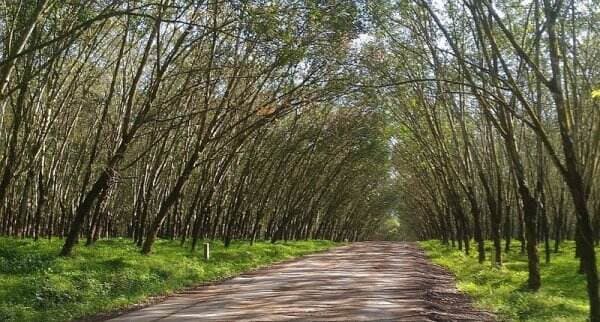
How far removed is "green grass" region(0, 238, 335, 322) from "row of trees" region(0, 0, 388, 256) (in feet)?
5.05

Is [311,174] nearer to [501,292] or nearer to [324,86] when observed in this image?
[324,86]

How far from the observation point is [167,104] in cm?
2505

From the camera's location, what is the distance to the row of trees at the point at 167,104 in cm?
1745

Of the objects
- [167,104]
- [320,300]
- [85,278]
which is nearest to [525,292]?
[320,300]

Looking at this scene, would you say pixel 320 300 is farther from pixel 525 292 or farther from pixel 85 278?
pixel 85 278

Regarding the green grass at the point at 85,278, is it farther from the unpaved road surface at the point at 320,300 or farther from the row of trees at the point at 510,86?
the row of trees at the point at 510,86

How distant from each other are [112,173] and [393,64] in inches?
536

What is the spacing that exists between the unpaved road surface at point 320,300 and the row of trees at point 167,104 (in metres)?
5.31

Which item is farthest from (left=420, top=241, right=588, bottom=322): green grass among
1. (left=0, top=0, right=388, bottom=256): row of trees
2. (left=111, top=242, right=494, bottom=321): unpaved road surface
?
(left=0, top=0, right=388, bottom=256): row of trees

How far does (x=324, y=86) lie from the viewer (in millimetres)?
28438

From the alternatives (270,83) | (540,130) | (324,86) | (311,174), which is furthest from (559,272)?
(311,174)

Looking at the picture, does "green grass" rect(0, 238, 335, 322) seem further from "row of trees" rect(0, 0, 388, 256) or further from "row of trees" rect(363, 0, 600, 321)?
"row of trees" rect(363, 0, 600, 321)

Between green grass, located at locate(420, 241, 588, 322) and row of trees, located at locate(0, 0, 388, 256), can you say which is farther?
row of trees, located at locate(0, 0, 388, 256)

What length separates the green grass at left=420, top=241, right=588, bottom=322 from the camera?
14.2m
